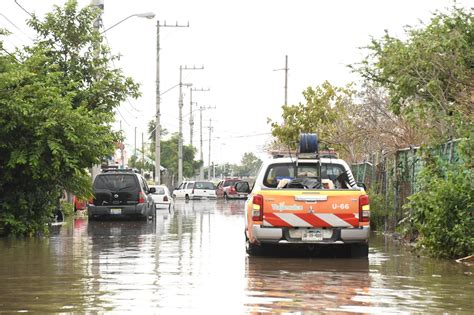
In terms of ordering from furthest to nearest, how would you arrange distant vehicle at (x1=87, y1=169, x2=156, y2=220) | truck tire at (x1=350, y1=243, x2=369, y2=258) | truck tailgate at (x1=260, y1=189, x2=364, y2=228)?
distant vehicle at (x1=87, y1=169, x2=156, y2=220), truck tire at (x1=350, y1=243, x2=369, y2=258), truck tailgate at (x1=260, y1=189, x2=364, y2=228)

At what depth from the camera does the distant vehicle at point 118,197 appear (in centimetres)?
2997

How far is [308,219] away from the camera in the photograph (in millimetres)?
15945

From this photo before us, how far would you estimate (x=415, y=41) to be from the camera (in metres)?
21.8

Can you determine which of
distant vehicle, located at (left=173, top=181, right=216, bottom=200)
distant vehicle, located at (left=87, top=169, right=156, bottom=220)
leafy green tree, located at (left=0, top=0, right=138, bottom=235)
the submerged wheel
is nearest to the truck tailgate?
the submerged wheel

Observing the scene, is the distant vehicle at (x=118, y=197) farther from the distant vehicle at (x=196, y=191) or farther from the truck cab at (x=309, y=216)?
the distant vehicle at (x=196, y=191)

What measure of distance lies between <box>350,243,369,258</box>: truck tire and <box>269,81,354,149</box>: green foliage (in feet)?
106

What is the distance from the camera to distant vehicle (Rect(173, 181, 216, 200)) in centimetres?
6550

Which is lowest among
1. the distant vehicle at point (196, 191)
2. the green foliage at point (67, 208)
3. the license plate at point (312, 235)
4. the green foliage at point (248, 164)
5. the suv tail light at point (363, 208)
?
the license plate at point (312, 235)

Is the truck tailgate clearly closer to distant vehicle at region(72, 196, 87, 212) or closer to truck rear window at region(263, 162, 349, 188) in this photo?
truck rear window at region(263, 162, 349, 188)

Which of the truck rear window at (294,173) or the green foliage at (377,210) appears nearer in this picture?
the truck rear window at (294,173)

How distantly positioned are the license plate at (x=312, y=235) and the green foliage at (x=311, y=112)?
33.2 meters

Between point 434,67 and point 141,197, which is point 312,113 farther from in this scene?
point 434,67

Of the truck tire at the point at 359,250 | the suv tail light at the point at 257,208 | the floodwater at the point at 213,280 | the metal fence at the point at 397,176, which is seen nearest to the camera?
the floodwater at the point at 213,280

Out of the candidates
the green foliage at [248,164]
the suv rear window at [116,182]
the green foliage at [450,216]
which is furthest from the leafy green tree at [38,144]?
the green foliage at [248,164]
